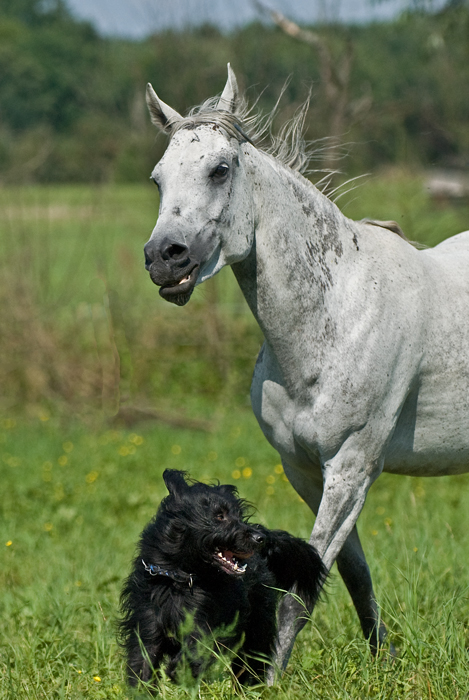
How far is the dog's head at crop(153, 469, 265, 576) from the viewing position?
3084 millimetres

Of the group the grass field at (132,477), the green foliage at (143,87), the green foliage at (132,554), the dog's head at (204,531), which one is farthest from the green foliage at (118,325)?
the dog's head at (204,531)

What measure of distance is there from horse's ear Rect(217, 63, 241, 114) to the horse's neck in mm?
220

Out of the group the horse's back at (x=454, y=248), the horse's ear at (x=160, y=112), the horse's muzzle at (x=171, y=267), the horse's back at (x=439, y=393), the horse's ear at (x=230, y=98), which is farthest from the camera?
the horse's back at (x=454, y=248)

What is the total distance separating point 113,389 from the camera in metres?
10.8

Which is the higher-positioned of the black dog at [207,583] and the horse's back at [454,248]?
the horse's back at [454,248]

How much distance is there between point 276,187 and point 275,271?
33cm

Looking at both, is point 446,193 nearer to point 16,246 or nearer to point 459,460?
point 16,246

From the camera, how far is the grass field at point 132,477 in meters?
3.19

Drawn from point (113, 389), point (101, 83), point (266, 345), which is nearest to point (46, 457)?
point (113, 389)

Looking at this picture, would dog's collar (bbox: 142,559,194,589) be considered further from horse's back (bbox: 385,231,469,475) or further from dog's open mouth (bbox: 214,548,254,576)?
horse's back (bbox: 385,231,469,475)

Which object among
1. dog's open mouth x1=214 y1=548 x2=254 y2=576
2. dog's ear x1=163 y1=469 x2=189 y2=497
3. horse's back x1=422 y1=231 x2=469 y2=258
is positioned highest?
horse's back x1=422 y1=231 x2=469 y2=258

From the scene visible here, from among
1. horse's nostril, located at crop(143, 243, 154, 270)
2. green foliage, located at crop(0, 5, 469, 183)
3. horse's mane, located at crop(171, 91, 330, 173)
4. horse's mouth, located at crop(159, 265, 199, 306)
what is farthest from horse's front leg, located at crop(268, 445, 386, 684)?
green foliage, located at crop(0, 5, 469, 183)

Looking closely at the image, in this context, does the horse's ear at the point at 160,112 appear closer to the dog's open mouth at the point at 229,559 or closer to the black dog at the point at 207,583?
the black dog at the point at 207,583

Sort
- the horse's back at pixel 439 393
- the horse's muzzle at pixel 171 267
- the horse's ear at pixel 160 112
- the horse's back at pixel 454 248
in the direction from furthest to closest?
the horse's back at pixel 454 248, the horse's back at pixel 439 393, the horse's ear at pixel 160 112, the horse's muzzle at pixel 171 267
